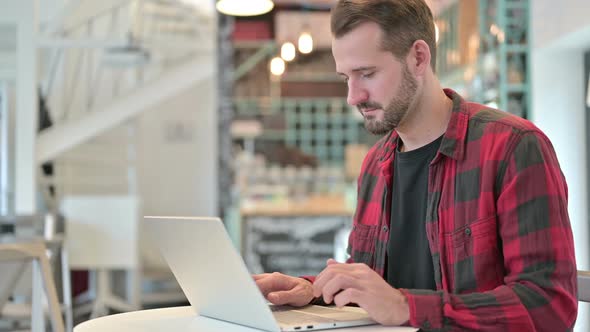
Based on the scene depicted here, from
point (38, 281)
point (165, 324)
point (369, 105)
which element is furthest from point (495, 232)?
point (38, 281)

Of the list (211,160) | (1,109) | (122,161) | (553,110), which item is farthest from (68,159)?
(553,110)

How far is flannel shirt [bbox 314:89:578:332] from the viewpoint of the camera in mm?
1376

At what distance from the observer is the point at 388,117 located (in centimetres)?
160

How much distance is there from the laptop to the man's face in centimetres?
42

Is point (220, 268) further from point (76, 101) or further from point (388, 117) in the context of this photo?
point (76, 101)

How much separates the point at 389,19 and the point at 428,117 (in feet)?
0.82

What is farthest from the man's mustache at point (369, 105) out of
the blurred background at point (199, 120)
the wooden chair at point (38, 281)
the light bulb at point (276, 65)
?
the light bulb at point (276, 65)

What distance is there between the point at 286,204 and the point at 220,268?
6.84 m

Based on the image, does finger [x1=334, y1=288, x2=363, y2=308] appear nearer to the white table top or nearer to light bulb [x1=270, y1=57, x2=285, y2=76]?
the white table top

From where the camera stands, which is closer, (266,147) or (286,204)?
(286,204)

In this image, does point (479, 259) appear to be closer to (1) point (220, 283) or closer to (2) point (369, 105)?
(2) point (369, 105)

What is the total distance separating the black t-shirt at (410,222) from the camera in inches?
66.9

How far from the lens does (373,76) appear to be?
5.18 feet

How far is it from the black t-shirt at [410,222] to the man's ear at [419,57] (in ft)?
0.56
